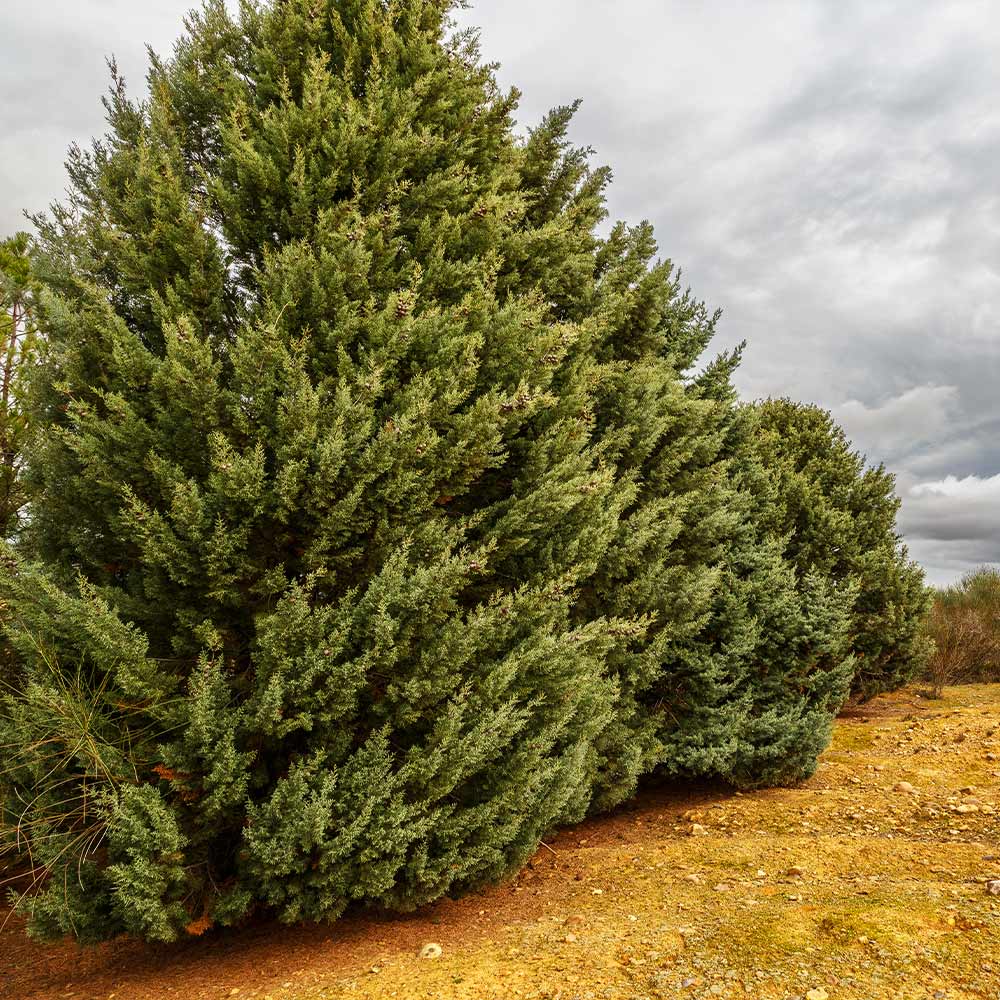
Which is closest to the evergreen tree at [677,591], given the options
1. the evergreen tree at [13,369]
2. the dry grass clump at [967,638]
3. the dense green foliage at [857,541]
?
the dense green foliage at [857,541]

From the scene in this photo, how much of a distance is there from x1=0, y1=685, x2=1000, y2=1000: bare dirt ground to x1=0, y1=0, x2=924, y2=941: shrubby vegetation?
35 cm

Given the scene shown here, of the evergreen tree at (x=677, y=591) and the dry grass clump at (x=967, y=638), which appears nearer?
the evergreen tree at (x=677, y=591)

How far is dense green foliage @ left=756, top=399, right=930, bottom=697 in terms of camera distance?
34.2 ft

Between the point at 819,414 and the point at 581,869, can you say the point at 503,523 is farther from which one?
the point at 819,414

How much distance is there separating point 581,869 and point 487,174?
6.11m

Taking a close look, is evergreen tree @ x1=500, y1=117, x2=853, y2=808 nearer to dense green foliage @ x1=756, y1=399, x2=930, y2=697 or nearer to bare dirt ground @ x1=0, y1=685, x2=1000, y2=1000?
bare dirt ground @ x1=0, y1=685, x2=1000, y2=1000

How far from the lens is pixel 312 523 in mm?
4270

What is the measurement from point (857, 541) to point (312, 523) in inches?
389

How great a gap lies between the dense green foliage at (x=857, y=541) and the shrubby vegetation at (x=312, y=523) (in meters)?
4.70

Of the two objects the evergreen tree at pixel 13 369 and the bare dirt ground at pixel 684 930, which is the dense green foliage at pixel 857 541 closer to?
the bare dirt ground at pixel 684 930

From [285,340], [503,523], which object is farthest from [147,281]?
[503,523]

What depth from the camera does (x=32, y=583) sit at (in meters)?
3.99

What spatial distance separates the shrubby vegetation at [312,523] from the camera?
391 cm

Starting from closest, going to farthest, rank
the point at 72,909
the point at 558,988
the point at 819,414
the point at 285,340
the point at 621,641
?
1. the point at 558,988
2. the point at 72,909
3. the point at 285,340
4. the point at 621,641
5. the point at 819,414
